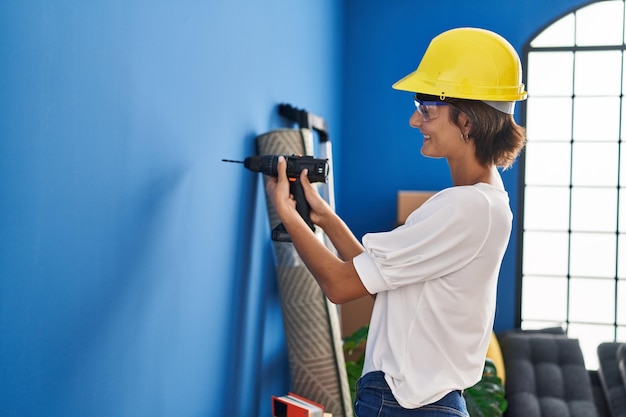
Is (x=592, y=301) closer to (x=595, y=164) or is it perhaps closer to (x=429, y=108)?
(x=595, y=164)

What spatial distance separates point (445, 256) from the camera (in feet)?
6.19

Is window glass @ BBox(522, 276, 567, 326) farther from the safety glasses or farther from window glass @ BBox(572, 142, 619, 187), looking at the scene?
the safety glasses

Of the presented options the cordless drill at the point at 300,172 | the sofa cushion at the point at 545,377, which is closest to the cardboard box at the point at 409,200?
the sofa cushion at the point at 545,377

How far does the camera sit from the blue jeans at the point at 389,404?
1.93 meters

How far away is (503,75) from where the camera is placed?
2.04 m

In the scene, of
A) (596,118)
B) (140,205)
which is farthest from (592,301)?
(140,205)

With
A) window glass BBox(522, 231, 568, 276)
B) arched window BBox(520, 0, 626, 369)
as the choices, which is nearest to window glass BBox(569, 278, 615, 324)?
arched window BBox(520, 0, 626, 369)

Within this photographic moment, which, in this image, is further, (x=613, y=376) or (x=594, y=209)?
(x=594, y=209)

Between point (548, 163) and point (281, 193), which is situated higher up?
point (548, 163)

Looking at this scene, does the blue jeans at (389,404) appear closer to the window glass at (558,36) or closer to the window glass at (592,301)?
the window glass at (592,301)

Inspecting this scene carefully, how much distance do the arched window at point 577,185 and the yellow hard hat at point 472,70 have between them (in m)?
3.48

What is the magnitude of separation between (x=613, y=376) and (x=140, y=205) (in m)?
3.64

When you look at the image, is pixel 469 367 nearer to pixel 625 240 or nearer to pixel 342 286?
pixel 342 286

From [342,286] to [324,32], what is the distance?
9.60 ft
